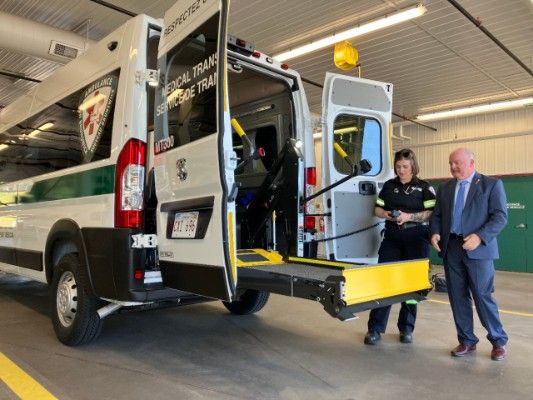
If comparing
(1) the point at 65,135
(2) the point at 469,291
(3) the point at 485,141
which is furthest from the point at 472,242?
(3) the point at 485,141

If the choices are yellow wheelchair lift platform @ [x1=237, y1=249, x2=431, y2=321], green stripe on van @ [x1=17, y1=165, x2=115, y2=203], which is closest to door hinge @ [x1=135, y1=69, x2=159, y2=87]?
green stripe on van @ [x1=17, y1=165, x2=115, y2=203]

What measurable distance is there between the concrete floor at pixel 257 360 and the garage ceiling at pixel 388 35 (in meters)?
4.76

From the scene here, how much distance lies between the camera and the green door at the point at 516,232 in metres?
10.3

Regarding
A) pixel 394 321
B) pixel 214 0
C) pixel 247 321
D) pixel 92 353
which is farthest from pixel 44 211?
pixel 394 321

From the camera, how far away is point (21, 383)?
293cm

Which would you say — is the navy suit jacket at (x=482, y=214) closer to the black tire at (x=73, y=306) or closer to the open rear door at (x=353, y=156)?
the open rear door at (x=353, y=156)

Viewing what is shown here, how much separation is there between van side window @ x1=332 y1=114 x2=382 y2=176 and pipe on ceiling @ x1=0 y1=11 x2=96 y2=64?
4945 mm

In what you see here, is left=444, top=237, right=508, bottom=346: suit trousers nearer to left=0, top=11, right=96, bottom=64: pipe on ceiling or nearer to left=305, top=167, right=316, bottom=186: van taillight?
left=305, top=167, right=316, bottom=186: van taillight

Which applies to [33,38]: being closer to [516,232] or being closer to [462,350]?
[462,350]

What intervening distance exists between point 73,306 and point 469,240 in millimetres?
3050

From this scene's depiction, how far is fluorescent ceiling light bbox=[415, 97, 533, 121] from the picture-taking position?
1119 centimetres

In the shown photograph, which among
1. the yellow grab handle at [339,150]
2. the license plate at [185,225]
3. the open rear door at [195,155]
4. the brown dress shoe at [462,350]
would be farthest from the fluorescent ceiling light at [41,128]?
the brown dress shoe at [462,350]

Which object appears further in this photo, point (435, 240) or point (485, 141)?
point (485, 141)

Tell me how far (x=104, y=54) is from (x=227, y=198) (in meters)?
1.73
